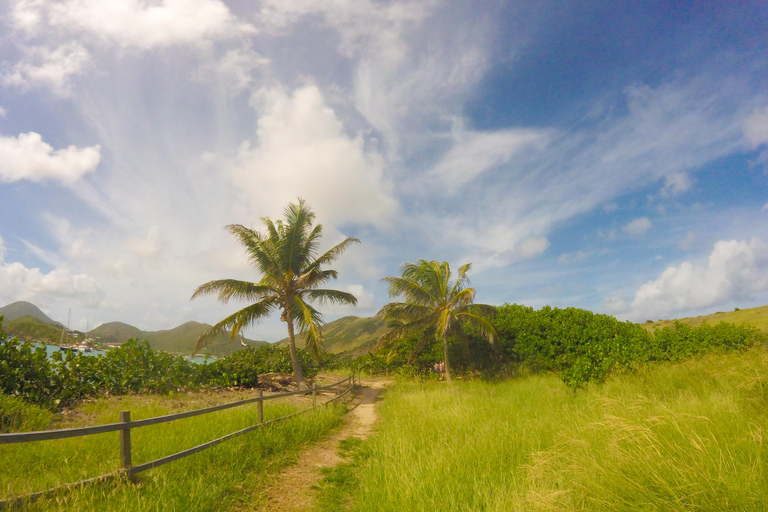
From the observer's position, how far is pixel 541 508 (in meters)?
2.98

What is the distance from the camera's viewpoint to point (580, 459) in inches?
143

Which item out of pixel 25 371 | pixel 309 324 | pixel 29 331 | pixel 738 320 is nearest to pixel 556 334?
pixel 309 324

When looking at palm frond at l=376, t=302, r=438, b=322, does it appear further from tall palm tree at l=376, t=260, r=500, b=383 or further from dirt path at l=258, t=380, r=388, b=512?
dirt path at l=258, t=380, r=388, b=512

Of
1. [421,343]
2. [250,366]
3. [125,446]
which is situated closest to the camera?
[125,446]

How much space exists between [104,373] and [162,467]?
7.36m

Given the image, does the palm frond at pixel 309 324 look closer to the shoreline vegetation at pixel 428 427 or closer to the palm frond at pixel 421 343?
the shoreline vegetation at pixel 428 427

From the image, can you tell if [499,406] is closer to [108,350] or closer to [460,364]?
[108,350]

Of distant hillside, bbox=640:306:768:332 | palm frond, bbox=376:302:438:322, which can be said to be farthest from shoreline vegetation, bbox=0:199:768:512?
distant hillside, bbox=640:306:768:332

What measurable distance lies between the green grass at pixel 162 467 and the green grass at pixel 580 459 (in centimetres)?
130

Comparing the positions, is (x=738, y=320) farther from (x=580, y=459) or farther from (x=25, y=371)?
(x=25, y=371)

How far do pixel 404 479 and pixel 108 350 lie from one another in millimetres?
10291

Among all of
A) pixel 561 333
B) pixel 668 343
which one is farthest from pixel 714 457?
pixel 561 333

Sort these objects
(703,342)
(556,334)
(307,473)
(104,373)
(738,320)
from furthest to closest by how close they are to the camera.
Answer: (738,320), (556,334), (703,342), (104,373), (307,473)

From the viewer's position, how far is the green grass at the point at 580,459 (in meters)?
2.77
